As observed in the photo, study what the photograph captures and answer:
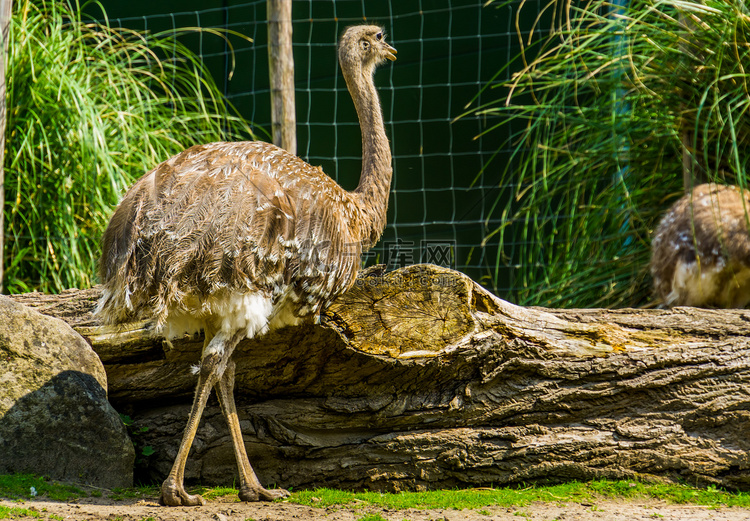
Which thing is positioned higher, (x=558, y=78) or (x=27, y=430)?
(x=558, y=78)

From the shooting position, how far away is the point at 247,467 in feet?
12.6

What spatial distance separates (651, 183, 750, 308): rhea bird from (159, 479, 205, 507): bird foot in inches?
132

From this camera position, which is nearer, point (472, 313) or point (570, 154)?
point (472, 313)

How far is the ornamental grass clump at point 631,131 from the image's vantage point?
17.9 feet

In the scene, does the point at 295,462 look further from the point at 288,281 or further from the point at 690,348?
the point at 690,348

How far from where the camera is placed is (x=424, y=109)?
795 centimetres

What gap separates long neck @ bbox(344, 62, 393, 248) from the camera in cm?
445

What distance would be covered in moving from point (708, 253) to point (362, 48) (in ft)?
8.37

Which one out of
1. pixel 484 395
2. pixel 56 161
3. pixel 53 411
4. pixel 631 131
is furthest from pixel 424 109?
pixel 53 411

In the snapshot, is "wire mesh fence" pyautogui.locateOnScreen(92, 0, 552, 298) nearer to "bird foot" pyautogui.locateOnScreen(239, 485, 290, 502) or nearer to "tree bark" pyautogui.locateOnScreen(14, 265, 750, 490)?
"tree bark" pyautogui.locateOnScreen(14, 265, 750, 490)

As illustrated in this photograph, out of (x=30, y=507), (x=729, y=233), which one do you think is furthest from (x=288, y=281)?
(x=729, y=233)

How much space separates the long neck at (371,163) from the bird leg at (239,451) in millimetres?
1020

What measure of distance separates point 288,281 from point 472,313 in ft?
2.99

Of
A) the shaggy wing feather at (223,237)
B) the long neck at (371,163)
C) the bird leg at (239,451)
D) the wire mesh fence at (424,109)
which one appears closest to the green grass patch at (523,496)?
the bird leg at (239,451)
